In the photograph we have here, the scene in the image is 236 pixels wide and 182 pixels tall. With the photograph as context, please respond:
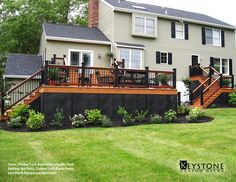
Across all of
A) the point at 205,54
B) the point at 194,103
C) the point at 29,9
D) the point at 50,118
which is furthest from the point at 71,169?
the point at 29,9

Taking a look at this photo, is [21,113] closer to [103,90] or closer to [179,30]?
[103,90]

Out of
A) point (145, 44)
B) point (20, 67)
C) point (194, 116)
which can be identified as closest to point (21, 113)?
point (194, 116)

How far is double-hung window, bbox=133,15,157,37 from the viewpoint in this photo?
21237 millimetres

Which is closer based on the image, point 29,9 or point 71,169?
point 71,169

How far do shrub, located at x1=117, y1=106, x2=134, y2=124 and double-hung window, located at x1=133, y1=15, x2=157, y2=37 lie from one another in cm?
900

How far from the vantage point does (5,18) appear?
32.2m

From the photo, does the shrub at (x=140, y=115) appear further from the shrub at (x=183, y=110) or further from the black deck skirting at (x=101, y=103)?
the shrub at (x=183, y=110)

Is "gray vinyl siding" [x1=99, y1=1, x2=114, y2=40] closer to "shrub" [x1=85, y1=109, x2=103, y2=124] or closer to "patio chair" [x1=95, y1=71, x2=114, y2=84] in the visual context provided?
"patio chair" [x1=95, y1=71, x2=114, y2=84]

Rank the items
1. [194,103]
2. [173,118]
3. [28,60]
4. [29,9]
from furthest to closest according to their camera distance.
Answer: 1. [29,9]
2. [28,60]
3. [194,103]
4. [173,118]

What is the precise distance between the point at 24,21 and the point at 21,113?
20563 millimetres

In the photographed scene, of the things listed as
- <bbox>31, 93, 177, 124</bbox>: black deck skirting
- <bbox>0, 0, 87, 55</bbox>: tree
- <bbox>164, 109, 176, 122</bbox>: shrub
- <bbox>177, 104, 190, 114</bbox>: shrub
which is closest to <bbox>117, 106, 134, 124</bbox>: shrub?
<bbox>31, 93, 177, 124</bbox>: black deck skirting

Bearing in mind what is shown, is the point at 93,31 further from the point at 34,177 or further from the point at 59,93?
the point at 34,177

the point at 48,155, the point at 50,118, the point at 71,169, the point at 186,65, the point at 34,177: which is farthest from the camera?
the point at 186,65

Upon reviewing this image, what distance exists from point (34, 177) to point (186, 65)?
62.0 ft
